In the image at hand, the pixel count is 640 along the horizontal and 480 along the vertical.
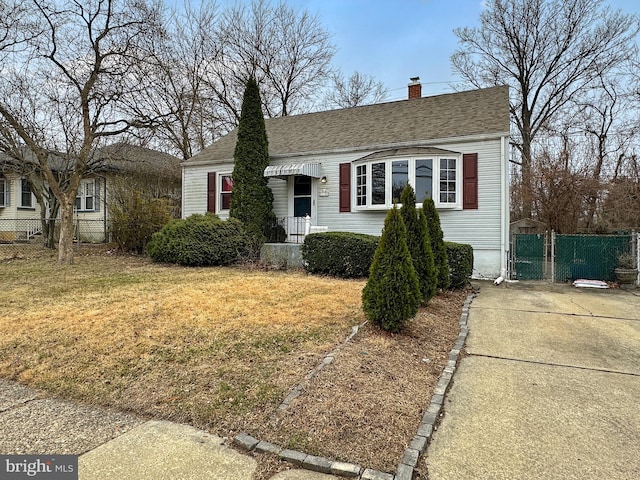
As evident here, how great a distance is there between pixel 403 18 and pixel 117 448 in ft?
45.2

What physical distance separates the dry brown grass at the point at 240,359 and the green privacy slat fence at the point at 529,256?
14.4ft

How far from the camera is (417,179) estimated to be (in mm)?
10969

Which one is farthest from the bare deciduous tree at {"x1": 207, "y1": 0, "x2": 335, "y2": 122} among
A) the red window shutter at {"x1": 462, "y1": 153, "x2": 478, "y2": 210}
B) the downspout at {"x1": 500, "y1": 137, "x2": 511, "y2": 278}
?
the downspout at {"x1": 500, "y1": 137, "x2": 511, "y2": 278}

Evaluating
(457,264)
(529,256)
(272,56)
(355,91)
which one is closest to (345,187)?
(457,264)

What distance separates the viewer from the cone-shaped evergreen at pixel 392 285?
4492 mm

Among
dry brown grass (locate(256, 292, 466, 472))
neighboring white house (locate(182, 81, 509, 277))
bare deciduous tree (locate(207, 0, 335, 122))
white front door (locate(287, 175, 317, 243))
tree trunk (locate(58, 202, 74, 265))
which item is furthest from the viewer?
bare deciduous tree (locate(207, 0, 335, 122))

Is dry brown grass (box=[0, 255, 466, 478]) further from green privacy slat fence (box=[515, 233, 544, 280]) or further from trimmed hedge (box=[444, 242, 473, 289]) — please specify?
green privacy slat fence (box=[515, 233, 544, 280])

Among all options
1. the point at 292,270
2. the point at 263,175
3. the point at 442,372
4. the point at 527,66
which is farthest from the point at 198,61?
the point at 442,372

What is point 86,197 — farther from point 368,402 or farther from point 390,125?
point 368,402

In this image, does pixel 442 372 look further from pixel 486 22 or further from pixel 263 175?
pixel 486 22

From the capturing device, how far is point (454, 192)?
1082 centimetres

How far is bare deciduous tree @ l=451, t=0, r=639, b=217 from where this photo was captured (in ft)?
60.5

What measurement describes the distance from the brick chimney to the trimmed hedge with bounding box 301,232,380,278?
836 cm

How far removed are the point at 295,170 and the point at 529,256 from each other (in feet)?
23.1
